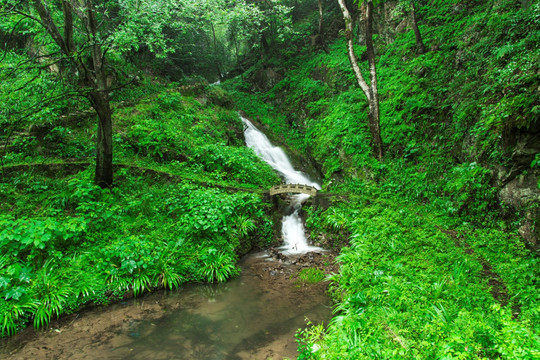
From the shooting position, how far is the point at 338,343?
160 inches

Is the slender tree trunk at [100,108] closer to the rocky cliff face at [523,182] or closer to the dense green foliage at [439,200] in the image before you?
the dense green foliage at [439,200]

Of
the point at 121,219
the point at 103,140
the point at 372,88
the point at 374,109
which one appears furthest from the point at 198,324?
the point at 372,88

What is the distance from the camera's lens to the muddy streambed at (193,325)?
5.04 metres

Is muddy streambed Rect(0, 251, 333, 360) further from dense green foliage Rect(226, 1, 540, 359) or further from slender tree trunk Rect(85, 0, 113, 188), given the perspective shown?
slender tree trunk Rect(85, 0, 113, 188)

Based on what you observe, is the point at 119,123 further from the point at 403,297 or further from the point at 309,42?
the point at 309,42

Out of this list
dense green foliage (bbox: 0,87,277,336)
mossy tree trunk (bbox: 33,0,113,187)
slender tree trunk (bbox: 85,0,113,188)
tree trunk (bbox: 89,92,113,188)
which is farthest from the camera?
tree trunk (bbox: 89,92,113,188)

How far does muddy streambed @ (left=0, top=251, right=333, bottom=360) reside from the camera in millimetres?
5043

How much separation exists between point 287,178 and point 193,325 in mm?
9873

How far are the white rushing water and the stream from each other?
1956 millimetres

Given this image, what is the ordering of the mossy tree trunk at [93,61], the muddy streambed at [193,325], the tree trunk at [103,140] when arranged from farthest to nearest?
1. the tree trunk at [103,140]
2. the mossy tree trunk at [93,61]
3. the muddy streambed at [193,325]

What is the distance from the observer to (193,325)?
19.2 feet

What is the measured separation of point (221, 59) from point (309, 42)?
934 cm

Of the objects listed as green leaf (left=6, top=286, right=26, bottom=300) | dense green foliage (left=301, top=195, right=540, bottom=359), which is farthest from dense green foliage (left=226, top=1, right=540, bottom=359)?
green leaf (left=6, top=286, right=26, bottom=300)

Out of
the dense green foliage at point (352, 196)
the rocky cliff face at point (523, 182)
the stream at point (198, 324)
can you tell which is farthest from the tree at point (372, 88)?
the stream at point (198, 324)
